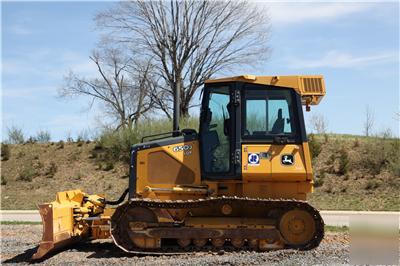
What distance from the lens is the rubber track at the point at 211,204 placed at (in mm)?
9961

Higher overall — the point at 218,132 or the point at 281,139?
the point at 218,132

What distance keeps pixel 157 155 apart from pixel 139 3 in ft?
83.0

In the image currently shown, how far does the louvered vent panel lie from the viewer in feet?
34.2

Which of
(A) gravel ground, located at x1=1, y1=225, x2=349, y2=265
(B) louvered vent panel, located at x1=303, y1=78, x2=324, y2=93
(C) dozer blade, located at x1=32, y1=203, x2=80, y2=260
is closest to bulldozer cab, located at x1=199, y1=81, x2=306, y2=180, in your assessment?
(B) louvered vent panel, located at x1=303, y1=78, x2=324, y2=93

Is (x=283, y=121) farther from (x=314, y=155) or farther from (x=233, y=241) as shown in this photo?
(x=314, y=155)

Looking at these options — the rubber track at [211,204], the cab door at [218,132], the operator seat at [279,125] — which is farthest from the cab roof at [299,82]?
the rubber track at [211,204]

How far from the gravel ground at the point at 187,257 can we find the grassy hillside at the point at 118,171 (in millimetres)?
12572

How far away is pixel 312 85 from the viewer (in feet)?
34.3

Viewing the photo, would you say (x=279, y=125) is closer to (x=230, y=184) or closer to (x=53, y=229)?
(x=230, y=184)

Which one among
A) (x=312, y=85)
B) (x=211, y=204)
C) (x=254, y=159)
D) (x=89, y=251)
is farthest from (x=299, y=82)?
(x=89, y=251)

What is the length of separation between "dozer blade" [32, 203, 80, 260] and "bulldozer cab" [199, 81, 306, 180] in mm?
2669

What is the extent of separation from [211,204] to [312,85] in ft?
9.24

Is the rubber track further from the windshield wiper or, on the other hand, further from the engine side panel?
the windshield wiper

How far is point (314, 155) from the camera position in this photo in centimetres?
2761
